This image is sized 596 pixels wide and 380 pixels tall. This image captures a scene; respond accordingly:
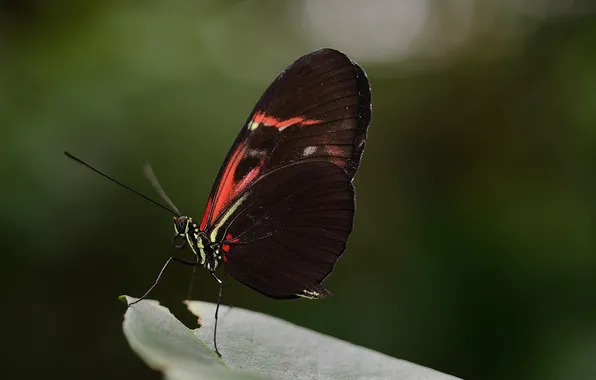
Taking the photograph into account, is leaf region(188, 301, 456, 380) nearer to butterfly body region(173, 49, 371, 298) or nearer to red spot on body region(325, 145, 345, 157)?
butterfly body region(173, 49, 371, 298)

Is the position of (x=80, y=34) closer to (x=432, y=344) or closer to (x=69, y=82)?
(x=69, y=82)

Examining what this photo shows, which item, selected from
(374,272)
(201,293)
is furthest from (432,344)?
(201,293)

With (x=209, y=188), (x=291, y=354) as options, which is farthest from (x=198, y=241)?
(x=209, y=188)

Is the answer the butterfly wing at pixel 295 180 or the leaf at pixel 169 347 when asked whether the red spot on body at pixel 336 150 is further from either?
the leaf at pixel 169 347

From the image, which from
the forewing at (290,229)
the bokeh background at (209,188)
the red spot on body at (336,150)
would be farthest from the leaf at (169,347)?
the bokeh background at (209,188)

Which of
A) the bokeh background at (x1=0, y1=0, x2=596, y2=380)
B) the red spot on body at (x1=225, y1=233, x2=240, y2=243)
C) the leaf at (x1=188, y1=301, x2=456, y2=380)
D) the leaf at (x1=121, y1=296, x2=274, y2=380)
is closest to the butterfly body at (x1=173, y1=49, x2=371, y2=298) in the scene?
the red spot on body at (x1=225, y1=233, x2=240, y2=243)

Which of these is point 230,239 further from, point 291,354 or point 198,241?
point 291,354

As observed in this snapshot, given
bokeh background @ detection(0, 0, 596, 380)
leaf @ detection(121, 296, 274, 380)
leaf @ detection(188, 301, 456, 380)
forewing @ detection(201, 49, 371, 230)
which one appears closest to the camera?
leaf @ detection(121, 296, 274, 380)
